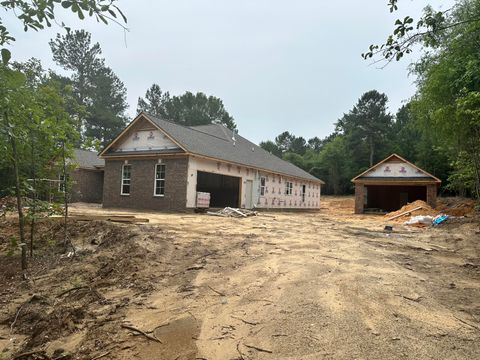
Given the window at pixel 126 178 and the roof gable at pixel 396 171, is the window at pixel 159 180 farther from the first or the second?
the roof gable at pixel 396 171

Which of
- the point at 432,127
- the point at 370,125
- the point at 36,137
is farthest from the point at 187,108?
the point at 36,137

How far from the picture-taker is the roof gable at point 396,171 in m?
26.4

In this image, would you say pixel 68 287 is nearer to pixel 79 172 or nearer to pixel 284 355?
pixel 284 355

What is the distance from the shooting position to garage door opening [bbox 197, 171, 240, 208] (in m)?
25.4

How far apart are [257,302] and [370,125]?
5482cm

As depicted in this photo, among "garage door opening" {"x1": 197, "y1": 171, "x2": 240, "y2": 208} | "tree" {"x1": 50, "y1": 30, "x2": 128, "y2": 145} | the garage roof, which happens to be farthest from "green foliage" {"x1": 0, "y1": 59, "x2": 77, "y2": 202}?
"tree" {"x1": 50, "y1": 30, "x2": 128, "y2": 145}

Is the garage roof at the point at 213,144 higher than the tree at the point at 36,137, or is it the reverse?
the garage roof at the point at 213,144

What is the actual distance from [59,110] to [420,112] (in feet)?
56.0

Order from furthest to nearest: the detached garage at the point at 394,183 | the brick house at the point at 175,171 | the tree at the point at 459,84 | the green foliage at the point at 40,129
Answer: the detached garage at the point at 394,183 < the brick house at the point at 175,171 < the tree at the point at 459,84 < the green foliage at the point at 40,129

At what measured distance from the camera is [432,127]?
17906 millimetres

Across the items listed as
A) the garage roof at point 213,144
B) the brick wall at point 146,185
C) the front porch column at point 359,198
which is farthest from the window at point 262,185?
the front porch column at point 359,198

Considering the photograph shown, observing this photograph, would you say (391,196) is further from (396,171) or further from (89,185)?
(89,185)

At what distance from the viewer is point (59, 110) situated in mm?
7496

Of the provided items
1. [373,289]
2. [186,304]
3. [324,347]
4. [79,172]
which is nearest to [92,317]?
[186,304]
